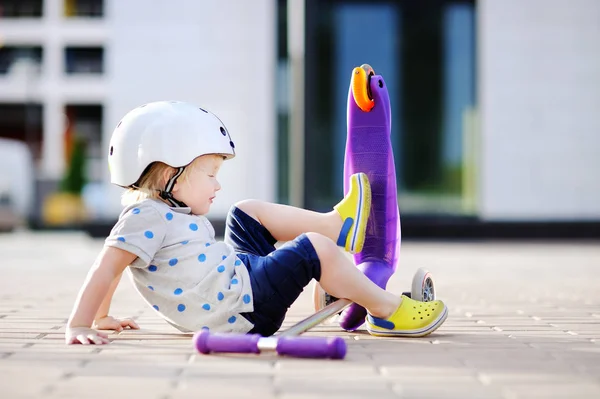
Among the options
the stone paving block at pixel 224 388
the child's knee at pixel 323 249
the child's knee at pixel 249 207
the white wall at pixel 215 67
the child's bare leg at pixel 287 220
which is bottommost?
the stone paving block at pixel 224 388

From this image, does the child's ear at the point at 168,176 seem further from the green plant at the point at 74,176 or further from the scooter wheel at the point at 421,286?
the green plant at the point at 74,176

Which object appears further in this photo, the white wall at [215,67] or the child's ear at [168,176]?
the white wall at [215,67]

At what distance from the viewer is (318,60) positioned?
46.3 ft

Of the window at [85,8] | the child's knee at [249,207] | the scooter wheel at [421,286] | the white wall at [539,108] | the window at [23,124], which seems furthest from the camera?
the window at [85,8]

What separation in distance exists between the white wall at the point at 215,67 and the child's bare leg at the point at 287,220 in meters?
10.5

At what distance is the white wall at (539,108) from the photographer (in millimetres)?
13984

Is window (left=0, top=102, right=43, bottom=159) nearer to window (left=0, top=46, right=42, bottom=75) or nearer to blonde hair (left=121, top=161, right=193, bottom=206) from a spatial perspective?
window (left=0, top=46, right=42, bottom=75)

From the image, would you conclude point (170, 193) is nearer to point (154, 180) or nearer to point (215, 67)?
point (154, 180)

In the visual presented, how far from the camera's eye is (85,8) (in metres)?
34.8

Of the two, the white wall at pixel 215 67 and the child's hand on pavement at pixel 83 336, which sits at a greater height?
the white wall at pixel 215 67

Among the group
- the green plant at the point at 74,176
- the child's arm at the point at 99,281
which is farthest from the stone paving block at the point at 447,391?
the green plant at the point at 74,176

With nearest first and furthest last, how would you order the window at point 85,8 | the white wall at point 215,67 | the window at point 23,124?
the white wall at point 215,67, the window at point 23,124, the window at point 85,8

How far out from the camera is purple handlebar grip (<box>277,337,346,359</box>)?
9.00ft

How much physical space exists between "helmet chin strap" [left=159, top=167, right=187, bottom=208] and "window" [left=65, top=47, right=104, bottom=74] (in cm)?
3188
